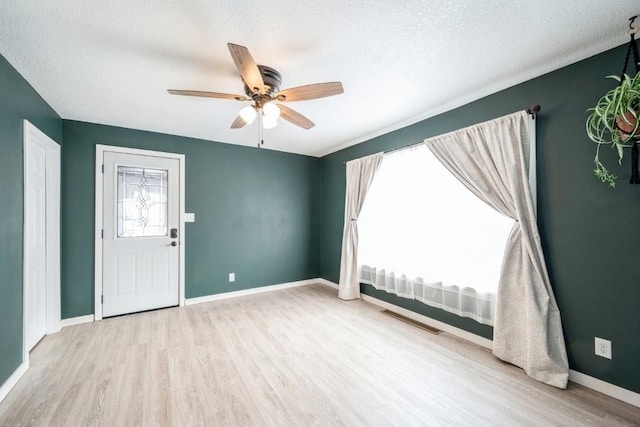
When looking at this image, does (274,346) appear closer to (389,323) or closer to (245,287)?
(389,323)

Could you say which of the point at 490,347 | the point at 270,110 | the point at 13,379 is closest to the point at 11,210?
the point at 13,379

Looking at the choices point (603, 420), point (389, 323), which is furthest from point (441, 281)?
point (603, 420)

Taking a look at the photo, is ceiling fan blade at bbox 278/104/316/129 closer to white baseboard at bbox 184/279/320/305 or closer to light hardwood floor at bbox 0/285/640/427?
light hardwood floor at bbox 0/285/640/427

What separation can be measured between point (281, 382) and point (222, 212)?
2821 millimetres

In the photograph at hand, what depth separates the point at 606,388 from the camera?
1.88 m

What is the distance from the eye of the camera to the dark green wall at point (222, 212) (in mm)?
3240

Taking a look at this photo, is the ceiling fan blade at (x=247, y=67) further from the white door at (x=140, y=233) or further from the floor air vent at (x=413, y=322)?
the floor air vent at (x=413, y=322)

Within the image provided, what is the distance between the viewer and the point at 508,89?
2.42 metres

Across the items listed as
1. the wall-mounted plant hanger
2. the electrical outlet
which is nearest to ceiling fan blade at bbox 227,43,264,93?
the wall-mounted plant hanger

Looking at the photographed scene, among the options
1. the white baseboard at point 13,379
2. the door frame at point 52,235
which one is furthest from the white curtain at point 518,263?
the door frame at point 52,235

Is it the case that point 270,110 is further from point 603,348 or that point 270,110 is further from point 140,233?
point 603,348

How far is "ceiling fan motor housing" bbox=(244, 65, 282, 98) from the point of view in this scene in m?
2.02

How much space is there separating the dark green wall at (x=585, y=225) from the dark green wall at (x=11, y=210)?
4100 mm

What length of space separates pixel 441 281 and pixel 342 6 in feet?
8.70
